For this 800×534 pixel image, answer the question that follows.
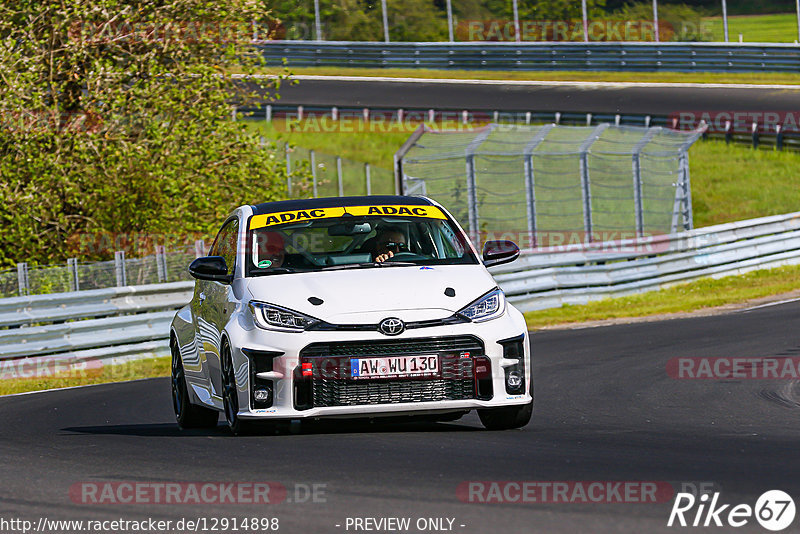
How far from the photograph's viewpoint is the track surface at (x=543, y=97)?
133 ft

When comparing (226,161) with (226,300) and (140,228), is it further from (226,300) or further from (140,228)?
(226,300)

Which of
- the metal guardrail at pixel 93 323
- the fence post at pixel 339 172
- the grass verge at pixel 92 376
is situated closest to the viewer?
the grass verge at pixel 92 376

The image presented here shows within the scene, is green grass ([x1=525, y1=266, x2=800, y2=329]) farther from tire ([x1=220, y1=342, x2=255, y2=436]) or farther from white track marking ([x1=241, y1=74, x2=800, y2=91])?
white track marking ([x1=241, y1=74, x2=800, y2=91])

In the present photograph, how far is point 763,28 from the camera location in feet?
185

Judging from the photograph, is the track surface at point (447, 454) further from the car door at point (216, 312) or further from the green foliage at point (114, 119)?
the green foliage at point (114, 119)

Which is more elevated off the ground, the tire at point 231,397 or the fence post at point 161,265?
the tire at point 231,397

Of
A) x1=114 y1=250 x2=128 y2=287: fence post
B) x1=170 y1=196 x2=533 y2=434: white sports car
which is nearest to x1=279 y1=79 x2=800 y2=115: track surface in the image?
x1=114 y1=250 x2=128 y2=287: fence post

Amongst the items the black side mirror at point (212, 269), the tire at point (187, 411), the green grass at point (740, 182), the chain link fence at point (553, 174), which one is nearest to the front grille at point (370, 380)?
the black side mirror at point (212, 269)

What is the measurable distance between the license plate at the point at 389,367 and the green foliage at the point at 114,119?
1430 cm

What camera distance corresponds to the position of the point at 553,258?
72.0ft

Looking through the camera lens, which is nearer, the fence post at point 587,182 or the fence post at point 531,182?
the fence post at point 531,182

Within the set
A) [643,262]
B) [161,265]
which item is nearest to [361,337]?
[161,265]

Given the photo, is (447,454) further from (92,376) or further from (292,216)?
(92,376)

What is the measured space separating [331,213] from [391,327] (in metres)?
1.56
